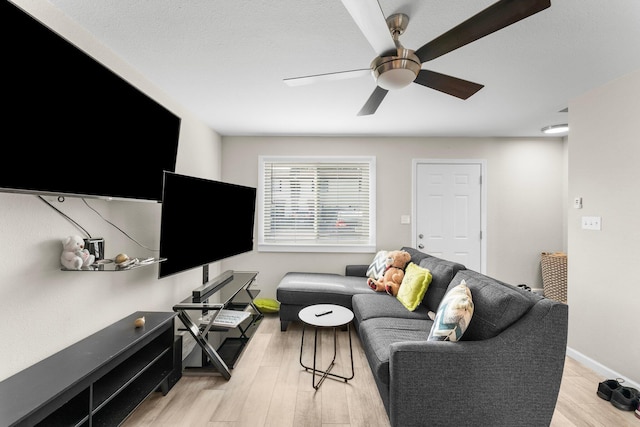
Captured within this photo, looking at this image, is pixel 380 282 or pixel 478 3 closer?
pixel 478 3

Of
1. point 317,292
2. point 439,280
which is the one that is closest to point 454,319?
point 439,280

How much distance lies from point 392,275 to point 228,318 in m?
1.71

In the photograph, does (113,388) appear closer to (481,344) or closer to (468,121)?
(481,344)

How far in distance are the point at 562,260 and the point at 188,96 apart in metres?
4.66

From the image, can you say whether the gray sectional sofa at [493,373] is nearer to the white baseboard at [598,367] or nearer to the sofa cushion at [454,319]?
the sofa cushion at [454,319]

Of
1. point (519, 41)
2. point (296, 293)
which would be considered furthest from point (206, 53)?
point (296, 293)

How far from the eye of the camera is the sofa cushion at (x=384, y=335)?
1.78 meters

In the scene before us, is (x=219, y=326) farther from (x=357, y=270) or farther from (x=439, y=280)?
(x=357, y=270)

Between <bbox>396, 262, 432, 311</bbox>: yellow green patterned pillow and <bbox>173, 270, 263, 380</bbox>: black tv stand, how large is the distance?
1.55 m

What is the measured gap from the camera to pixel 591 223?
8.71 feet

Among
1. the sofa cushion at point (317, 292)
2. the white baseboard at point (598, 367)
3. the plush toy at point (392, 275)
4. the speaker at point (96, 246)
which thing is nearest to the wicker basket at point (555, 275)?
the white baseboard at point (598, 367)

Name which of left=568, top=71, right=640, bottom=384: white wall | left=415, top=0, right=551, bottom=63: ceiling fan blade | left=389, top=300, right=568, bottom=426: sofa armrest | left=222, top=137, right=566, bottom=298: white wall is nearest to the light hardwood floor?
left=568, top=71, right=640, bottom=384: white wall

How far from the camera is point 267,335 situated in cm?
325

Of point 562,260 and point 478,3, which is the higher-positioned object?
point 478,3
